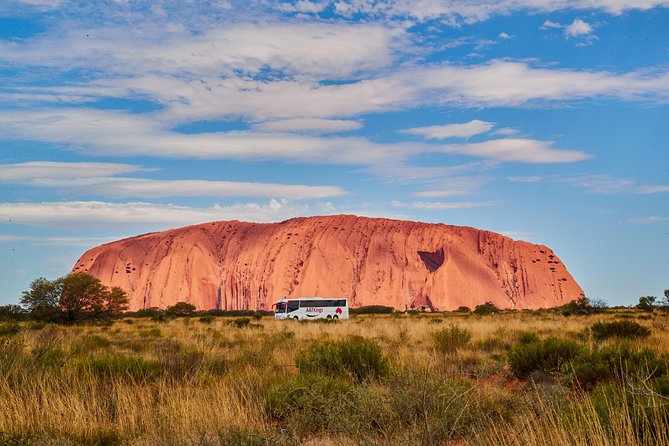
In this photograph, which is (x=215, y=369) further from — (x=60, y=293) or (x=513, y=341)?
(x=60, y=293)

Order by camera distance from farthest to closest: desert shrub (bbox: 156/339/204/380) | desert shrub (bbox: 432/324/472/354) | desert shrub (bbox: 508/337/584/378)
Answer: desert shrub (bbox: 432/324/472/354) < desert shrub (bbox: 508/337/584/378) < desert shrub (bbox: 156/339/204/380)

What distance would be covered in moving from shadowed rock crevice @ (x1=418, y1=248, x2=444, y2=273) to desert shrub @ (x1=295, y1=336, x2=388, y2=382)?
337 feet

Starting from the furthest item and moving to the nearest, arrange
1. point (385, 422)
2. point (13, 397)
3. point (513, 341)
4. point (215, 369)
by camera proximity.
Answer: point (513, 341) → point (215, 369) → point (13, 397) → point (385, 422)

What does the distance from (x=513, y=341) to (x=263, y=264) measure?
101334 millimetres

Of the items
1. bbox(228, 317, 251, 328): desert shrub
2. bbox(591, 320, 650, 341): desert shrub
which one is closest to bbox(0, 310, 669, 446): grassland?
bbox(591, 320, 650, 341): desert shrub

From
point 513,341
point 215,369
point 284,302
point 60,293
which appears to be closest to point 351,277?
point 284,302

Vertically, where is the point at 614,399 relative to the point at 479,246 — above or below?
below

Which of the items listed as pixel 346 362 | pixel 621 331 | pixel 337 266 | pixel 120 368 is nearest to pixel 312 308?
pixel 621 331

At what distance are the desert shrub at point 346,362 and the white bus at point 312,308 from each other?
46392 millimetres

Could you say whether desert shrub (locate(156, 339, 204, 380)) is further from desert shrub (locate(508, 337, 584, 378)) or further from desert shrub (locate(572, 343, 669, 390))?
desert shrub (locate(572, 343, 669, 390))

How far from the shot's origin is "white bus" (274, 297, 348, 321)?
5762 cm

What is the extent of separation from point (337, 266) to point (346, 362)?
99.2m

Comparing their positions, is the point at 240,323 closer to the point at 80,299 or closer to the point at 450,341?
the point at 80,299

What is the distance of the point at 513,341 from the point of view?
707 inches
